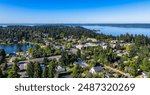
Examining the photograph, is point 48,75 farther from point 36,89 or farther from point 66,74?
point 36,89

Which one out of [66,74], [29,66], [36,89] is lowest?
[66,74]

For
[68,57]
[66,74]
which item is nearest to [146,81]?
[66,74]

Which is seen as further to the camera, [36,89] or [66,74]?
[66,74]

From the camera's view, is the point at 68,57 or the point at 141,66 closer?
the point at 141,66

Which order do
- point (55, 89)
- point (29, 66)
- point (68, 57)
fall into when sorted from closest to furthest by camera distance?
1. point (55, 89)
2. point (29, 66)
3. point (68, 57)

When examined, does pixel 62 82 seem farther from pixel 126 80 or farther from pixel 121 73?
pixel 121 73

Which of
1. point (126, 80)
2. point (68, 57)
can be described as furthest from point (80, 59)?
point (126, 80)

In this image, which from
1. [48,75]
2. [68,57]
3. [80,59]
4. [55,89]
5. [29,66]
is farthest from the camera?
[80,59]

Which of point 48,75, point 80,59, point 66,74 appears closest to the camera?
point 48,75

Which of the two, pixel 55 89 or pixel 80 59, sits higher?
pixel 55 89

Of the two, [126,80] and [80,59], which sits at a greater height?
[126,80]
